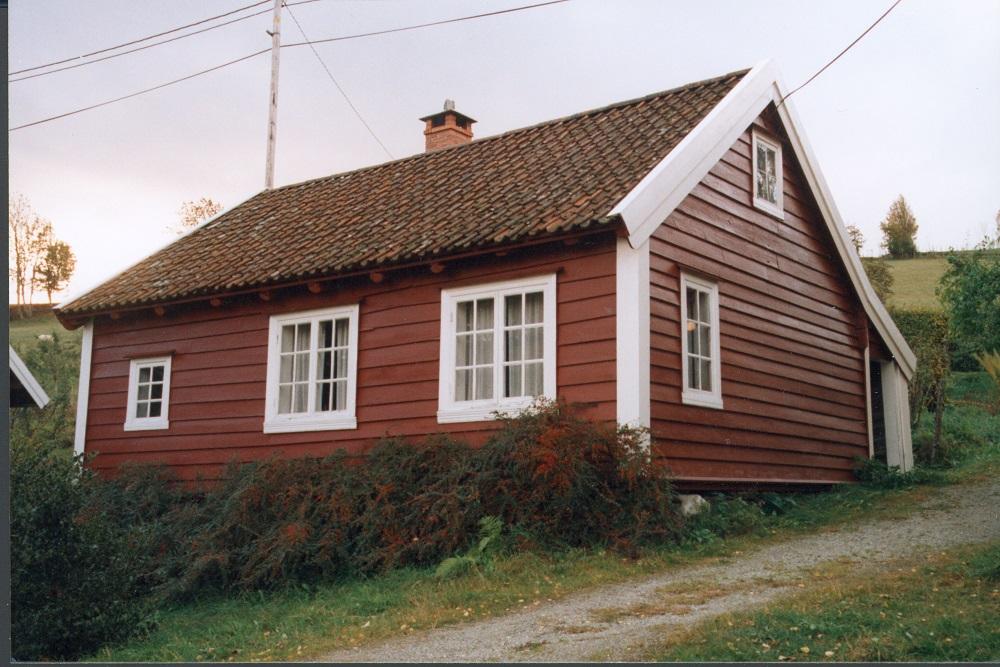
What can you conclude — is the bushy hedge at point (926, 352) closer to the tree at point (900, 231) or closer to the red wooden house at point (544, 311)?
the tree at point (900, 231)

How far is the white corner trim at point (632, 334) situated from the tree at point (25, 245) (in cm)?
571

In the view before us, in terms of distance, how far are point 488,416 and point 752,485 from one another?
3.45 meters

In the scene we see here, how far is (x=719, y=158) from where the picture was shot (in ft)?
39.3

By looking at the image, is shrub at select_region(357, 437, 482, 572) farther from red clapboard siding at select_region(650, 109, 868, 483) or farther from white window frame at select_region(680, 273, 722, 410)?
white window frame at select_region(680, 273, 722, 410)

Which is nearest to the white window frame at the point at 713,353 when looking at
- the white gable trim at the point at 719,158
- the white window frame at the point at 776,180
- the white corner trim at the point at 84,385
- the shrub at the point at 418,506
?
the white gable trim at the point at 719,158

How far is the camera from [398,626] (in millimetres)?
7477

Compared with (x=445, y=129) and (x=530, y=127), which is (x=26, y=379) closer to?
(x=530, y=127)

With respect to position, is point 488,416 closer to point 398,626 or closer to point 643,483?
point 643,483

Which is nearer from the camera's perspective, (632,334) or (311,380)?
(632,334)

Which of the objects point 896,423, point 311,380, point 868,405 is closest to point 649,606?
point 311,380

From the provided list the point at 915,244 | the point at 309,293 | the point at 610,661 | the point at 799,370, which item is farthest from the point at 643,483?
the point at 915,244

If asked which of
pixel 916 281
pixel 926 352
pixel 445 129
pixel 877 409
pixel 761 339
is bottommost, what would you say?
pixel 877 409

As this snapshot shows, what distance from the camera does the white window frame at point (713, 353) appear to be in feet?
36.1

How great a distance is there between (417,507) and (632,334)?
9.10 feet
